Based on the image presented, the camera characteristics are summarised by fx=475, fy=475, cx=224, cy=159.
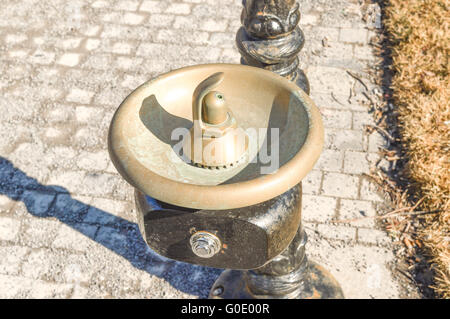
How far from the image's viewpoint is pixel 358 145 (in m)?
3.71

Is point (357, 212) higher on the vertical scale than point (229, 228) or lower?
lower

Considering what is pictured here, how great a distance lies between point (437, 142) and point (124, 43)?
2956 mm

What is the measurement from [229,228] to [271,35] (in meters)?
0.80

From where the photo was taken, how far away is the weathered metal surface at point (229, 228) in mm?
1784

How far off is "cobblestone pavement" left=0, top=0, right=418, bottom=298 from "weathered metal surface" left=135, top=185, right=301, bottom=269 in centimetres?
110

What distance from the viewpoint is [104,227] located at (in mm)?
3285

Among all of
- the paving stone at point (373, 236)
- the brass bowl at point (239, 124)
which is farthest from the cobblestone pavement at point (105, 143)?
the brass bowl at point (239, 124)

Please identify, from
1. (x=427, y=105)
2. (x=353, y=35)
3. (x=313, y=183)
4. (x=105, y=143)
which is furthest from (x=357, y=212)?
(x=353, y=35)

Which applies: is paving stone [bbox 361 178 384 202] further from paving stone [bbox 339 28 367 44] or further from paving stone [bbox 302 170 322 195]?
paving stone [bbox 339 28 367 44]

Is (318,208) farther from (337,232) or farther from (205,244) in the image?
(205,244)

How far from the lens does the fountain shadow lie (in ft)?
9.94

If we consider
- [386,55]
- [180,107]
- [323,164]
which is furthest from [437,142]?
[180,107]

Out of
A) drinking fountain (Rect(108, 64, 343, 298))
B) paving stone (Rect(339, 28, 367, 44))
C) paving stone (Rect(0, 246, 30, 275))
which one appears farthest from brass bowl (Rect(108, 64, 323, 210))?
paving stone (Rect(339, 28, 367, 44))
